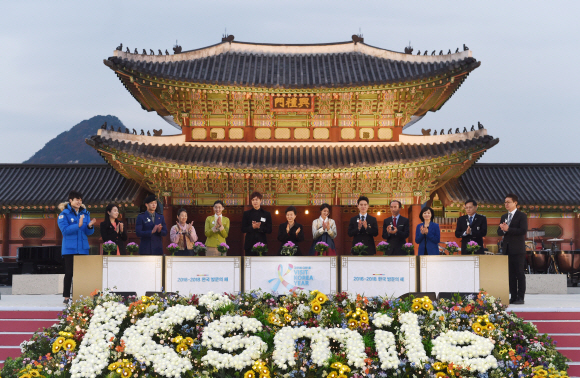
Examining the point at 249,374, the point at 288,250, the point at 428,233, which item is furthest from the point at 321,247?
the point at 249,374

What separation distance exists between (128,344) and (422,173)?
10534 millimetres

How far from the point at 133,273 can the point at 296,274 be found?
263 cm

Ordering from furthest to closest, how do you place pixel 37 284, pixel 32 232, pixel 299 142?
pixel 32 232, pixel 299 142, pixel 37 284

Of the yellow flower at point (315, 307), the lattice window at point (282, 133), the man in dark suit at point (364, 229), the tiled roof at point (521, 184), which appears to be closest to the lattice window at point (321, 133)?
the lattice window at point (282, 133)

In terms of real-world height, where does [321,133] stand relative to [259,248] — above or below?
above

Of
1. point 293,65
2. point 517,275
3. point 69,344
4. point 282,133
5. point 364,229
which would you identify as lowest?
point 69,344

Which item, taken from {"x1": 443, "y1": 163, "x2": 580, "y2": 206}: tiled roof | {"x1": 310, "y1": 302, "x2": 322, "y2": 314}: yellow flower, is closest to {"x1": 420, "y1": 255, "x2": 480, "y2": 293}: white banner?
{"x1": 310, "y1": 302, "x2": 322, "y2": 314}: yellow flower

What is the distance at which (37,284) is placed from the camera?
40.9ft

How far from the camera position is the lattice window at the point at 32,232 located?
1741cm

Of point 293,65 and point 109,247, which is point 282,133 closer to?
point 293,65

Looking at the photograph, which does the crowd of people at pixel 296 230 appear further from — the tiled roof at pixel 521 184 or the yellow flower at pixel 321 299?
the tiled roof at pixel 521 184

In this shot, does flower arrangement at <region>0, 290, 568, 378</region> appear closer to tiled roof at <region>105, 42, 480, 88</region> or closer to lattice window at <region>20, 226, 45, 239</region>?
tiled roof at <region>105, 42, 480, 88</region>

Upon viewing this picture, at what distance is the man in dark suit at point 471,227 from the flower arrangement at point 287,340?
2583mm

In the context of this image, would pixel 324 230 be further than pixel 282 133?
No
